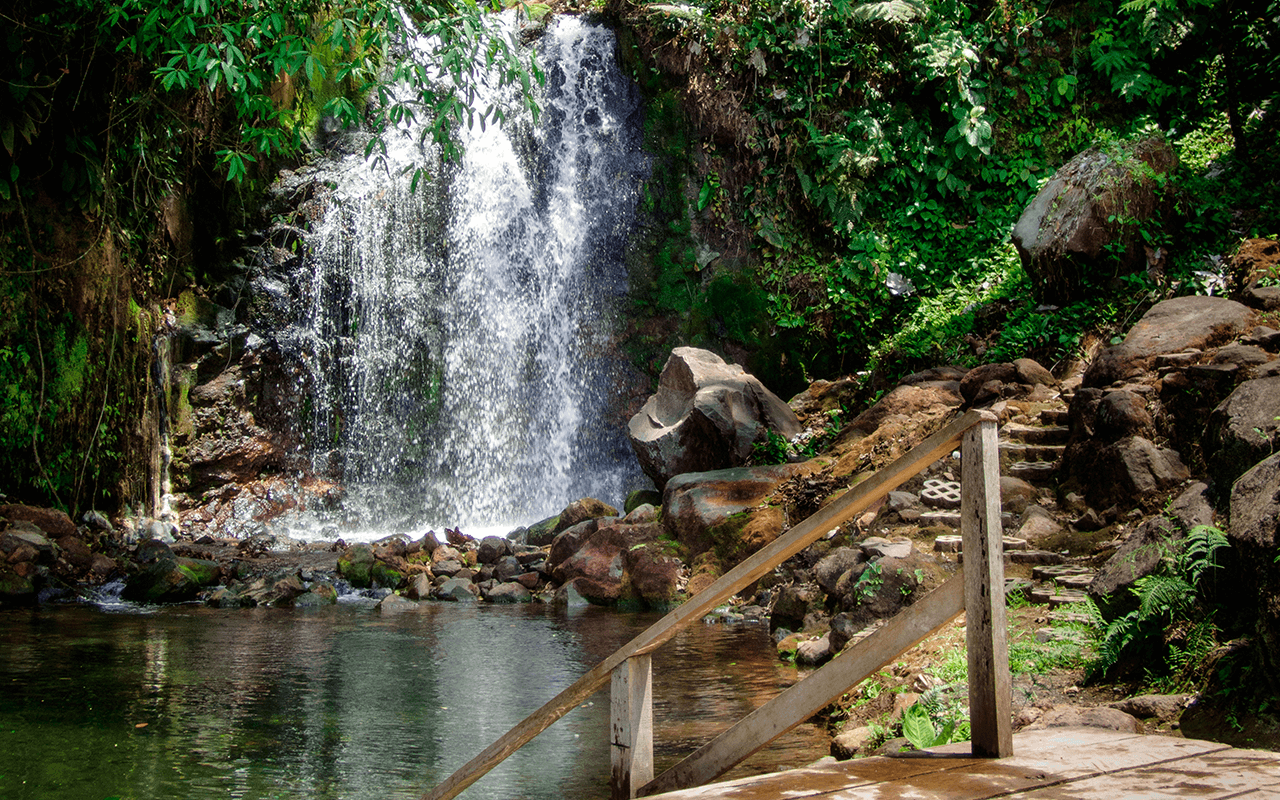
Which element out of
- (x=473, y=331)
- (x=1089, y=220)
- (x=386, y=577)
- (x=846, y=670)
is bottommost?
(x=386, y=577)

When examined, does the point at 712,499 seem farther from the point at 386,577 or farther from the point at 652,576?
the point at 386,577

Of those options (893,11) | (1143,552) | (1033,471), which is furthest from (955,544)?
(893,11)

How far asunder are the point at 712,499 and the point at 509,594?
2.15m

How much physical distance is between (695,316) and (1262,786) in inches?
473

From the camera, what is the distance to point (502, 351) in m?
13.6

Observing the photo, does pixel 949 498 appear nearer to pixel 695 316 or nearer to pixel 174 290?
pixel 695 316

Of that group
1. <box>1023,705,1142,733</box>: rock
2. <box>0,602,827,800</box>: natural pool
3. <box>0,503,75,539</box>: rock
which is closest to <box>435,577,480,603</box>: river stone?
<box>0,602,827,800</box>: natural pool

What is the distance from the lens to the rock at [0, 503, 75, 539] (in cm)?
891

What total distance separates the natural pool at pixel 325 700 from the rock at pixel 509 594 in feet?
2.79

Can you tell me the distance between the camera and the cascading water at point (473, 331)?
1320cm

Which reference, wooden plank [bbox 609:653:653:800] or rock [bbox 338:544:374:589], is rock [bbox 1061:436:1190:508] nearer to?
wooden plank [bbox 609:653:653:800]

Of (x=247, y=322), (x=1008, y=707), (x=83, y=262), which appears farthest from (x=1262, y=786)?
(x=247, y=322)

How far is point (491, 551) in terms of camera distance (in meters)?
9.67

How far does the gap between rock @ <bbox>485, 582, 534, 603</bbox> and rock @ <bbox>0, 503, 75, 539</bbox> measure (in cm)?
430
